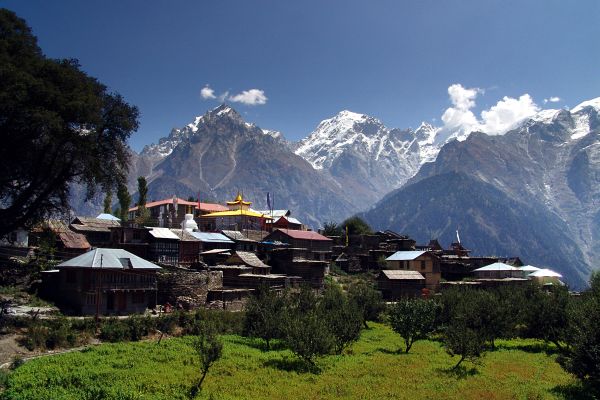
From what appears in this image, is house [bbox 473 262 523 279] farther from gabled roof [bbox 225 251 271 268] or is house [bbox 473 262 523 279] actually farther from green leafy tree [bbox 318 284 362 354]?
green leafy tree [bbox 318 284 362 354]

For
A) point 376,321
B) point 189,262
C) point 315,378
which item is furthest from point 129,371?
point 376,321

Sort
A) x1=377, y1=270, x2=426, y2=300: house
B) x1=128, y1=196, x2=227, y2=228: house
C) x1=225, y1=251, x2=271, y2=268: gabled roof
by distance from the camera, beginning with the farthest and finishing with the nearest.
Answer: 1. x1=128, y1=196, x2=227, y2=228: house
2. x1=377, y1=270, x2=426, y2=300: house
3. x1=225, y1=251, x2=271, y2=268: gabled roof

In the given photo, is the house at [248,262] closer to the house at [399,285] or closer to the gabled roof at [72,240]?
the gabled roof at [72,240]

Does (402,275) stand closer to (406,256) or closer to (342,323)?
(406,256)

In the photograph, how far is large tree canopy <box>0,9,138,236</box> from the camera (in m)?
41.3

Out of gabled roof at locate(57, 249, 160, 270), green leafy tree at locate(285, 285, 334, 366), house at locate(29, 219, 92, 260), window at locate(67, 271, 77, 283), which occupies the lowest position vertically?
green leafy tree at locate(285, 285, 334, 366)

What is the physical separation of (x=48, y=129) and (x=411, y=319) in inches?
1488

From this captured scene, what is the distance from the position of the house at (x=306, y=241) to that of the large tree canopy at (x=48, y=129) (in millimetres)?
43868

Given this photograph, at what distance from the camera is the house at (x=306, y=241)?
91.8 metres

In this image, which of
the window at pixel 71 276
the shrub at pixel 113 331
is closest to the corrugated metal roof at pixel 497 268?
the shrub at pixel 113 331

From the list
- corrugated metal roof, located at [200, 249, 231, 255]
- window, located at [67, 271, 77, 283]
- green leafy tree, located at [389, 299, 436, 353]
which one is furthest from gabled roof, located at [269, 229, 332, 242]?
window, located at [67, 271, 77, 283]

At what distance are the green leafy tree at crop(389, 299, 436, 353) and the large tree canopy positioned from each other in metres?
30.6

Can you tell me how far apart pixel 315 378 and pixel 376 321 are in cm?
3528

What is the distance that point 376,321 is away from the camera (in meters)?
74.2
